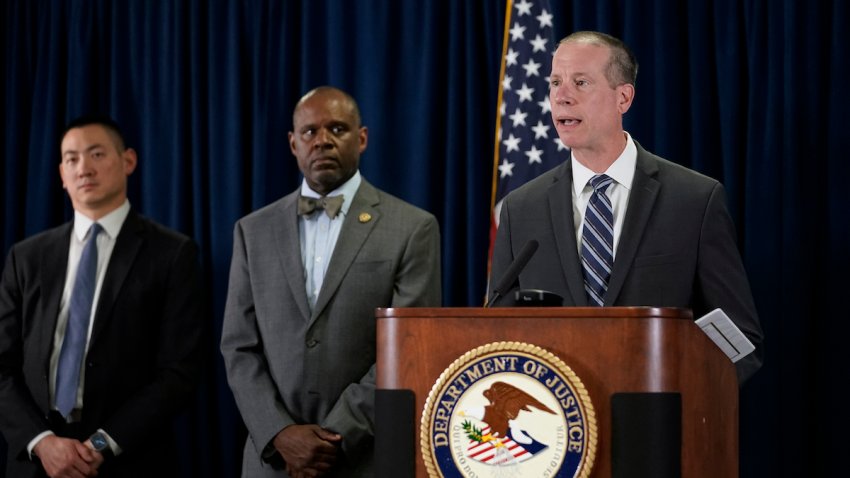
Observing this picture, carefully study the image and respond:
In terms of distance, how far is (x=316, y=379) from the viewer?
334 centimetres

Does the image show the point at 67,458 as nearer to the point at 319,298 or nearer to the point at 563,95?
the point at 319,298

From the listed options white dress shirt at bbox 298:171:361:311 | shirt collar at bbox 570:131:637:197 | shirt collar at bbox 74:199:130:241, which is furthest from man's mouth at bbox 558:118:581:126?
shirt collar at bbox 74:199:130:241

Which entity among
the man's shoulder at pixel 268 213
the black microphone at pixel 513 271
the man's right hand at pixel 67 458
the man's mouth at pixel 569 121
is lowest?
the man's right hand at pixel 67 458

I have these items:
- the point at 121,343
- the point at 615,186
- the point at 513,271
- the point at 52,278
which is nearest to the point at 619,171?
the point at 615,186

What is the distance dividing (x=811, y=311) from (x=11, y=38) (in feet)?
11.9

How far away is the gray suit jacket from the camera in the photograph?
3301 millimetres

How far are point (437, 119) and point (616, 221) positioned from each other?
1930 millimetres

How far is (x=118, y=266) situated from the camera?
3955 millimetres

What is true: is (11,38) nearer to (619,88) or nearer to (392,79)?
(392,79)

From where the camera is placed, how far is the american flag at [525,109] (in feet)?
13.0

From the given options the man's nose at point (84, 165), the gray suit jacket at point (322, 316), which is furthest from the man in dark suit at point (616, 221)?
the man's nose at point (84, 165)

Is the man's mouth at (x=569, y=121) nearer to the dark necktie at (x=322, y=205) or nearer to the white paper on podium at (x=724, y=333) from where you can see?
the white paper on podium at (x=724, y=333)

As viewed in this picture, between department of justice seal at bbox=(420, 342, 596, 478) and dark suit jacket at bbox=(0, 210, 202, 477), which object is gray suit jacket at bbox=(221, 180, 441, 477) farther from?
department of justice seal at bbox=(420, 342, 596, 478)

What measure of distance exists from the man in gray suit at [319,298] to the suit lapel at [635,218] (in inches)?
44.5
